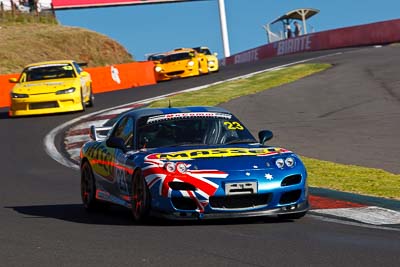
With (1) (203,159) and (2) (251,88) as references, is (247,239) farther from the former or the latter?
Answer: (2) (251,88)

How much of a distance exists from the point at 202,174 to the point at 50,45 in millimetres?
52174

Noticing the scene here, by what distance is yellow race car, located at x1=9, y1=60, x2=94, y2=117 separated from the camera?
84.9ft

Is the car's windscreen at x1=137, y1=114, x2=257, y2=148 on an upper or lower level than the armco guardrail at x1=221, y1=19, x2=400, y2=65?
upper

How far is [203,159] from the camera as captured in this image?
380 inches

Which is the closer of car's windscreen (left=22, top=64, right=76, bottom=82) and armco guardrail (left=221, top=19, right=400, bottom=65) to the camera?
car's windscreen (left=22, top=64, right=76, bottom=82)

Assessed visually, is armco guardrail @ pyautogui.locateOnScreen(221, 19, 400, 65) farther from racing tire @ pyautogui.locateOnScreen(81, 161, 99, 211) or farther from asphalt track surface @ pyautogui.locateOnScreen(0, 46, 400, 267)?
racing tire @ pyautogui.locateOnScreen(81, 161, 99, 211)

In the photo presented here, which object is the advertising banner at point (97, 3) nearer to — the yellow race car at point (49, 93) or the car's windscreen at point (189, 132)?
the yellow race car at point (49, 93)

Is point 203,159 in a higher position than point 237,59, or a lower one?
higher

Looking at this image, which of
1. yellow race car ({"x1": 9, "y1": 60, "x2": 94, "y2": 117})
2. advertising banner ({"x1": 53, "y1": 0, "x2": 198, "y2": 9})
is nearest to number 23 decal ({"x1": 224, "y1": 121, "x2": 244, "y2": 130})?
yellow race car ({"x1": 9, "y1": 60, "x2": 94, "y2": 117})

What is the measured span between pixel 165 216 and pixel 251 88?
2008 cm

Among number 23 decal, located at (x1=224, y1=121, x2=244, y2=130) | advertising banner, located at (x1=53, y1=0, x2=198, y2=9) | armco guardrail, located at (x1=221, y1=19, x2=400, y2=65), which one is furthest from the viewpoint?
advertising banner, located at (x1=53, y1=0, x2=198, y2=9)

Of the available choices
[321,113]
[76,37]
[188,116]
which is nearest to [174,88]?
[321,113]

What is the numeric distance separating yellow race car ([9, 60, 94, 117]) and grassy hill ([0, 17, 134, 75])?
87.8 ft

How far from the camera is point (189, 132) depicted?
10617mm
